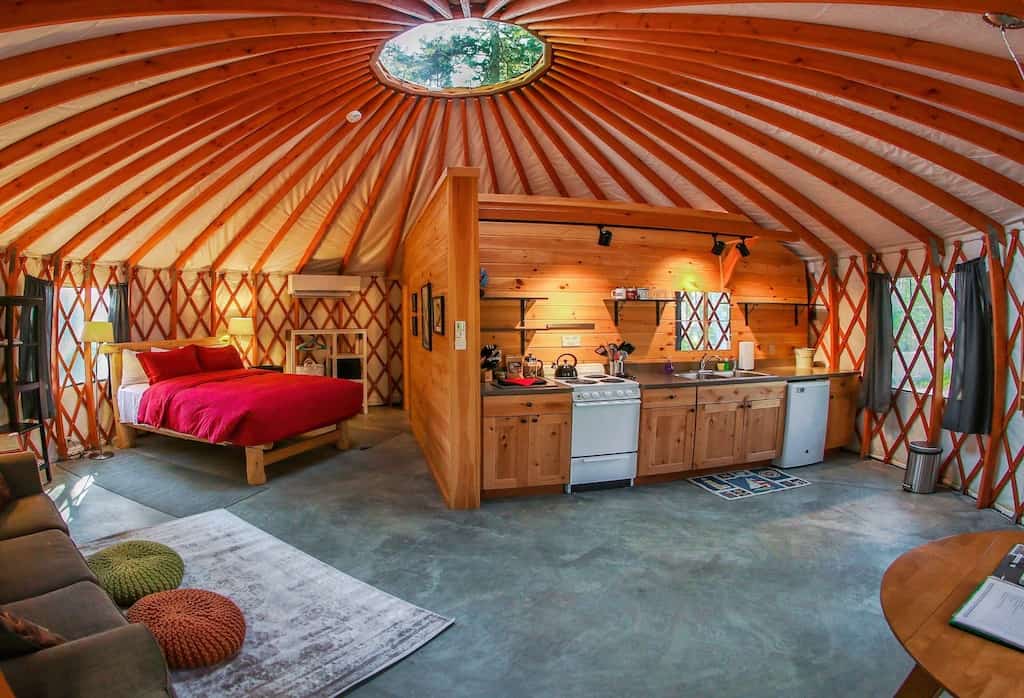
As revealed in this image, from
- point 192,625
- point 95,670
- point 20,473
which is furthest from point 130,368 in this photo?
point 95,670

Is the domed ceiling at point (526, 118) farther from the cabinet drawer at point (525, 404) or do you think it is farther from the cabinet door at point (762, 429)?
the cabinet drawer at point (525, 404)

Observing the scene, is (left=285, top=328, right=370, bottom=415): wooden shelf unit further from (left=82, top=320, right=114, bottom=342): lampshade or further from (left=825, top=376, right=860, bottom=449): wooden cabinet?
(left=825, top=376, right=860, bottom=449): wooden cabinet

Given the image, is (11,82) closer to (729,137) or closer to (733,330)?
(729,137)

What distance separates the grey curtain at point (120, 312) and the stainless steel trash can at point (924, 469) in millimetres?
7560

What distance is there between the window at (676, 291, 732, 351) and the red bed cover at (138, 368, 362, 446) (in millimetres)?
3278

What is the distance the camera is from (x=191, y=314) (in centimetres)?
615

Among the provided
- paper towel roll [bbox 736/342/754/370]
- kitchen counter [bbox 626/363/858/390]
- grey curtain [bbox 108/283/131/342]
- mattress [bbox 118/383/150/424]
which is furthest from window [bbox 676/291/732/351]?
grey curtain [bbox 108/283/131/342]

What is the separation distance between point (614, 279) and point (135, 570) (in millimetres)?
3849

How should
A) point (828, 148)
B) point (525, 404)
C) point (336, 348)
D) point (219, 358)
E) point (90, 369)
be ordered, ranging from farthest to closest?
point (336, 348) → point (219, 358) → point (90, 369) → point (525, 404) → point (828, 148)

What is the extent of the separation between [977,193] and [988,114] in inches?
55.5

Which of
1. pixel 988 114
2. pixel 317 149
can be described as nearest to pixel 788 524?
pixel 988 114

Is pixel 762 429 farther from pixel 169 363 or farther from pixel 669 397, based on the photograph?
pixel 169 363

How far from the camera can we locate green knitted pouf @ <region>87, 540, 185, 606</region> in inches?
88.0

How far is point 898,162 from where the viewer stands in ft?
10.1
